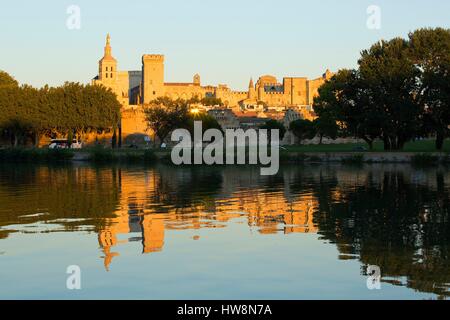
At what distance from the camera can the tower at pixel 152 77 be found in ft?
543

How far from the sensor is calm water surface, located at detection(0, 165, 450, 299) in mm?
13961

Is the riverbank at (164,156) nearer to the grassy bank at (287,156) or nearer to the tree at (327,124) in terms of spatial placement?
the grassy bank at (287,156)

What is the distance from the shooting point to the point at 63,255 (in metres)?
17.3

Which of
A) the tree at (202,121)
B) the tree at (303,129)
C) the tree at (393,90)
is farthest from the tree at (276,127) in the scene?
the tree at (393,90)

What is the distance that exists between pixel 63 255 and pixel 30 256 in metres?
0.72

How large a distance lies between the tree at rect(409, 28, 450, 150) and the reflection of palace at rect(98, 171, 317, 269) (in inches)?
1381

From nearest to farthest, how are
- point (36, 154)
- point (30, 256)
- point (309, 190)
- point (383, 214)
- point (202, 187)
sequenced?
point (30, 256)
point (383, 214)
point (309, 190)
point (202, 187)
point (36, 154)

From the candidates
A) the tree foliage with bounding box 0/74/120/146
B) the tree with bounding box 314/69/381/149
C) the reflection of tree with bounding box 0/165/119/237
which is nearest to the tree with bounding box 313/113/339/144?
the tree with bounding box 314/69/381/149

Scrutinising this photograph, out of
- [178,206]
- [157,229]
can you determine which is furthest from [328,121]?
[157,229]

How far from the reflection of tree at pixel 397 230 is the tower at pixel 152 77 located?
134m

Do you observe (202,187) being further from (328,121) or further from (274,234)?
(328,121)

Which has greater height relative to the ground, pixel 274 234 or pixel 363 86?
pixel 363 86

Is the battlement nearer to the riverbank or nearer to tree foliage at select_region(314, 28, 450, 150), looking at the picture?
the riverbank

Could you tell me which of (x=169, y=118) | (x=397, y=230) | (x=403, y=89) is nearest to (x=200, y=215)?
(x=397, y=230)
